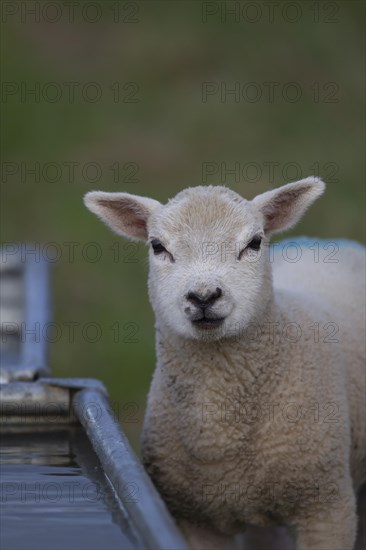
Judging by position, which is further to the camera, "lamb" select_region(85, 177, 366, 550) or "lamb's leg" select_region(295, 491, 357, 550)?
"lamb's leg" select_region(295, 491, 357, 550)

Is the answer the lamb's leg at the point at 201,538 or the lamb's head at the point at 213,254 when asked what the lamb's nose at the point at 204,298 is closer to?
the lamb's head at the point at 213,254

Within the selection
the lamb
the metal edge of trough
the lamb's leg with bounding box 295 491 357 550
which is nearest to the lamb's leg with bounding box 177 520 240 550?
the lamb

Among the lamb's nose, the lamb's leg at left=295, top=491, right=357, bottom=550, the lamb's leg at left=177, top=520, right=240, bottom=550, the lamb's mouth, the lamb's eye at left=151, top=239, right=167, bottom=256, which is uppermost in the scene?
the lamb's eye at left=151, top=239, right=167, bottom=256

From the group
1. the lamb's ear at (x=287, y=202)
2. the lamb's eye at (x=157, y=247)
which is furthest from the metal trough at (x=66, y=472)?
the lamb's ear at (x=287, y=202)

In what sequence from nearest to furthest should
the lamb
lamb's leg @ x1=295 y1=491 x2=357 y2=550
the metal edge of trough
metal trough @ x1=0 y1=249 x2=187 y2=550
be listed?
the metal edge of trough → metal trough @ x1=0 y1=249 x2=187 y2=550 → the lamb → lamb's leg @ x1=295 y1=491 x2=357 y2=550

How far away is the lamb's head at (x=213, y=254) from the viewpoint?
17.1 ft

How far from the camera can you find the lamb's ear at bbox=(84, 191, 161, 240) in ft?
18.9

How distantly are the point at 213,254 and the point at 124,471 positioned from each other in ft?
2.92

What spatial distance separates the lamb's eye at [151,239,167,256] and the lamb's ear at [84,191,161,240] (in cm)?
21

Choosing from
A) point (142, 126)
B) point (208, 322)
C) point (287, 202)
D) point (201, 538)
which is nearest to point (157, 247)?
point (208, 322)

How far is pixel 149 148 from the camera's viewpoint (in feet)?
48.8

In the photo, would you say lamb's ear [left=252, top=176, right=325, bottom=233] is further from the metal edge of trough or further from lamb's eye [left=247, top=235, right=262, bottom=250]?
the metal edge of trough

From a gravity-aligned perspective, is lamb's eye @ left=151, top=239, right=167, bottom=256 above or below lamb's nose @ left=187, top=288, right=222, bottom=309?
above

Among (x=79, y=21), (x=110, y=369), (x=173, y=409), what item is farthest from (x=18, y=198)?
(x=173, y=409)
